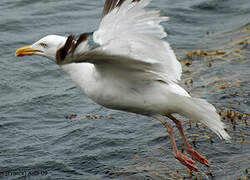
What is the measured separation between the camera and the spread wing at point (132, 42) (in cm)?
455

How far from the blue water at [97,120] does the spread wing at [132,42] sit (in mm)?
1483

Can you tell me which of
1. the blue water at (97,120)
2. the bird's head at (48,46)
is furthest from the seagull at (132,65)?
the blue water at (97,120)

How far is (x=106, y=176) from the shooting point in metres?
6.21

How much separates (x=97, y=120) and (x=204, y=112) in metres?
2.62

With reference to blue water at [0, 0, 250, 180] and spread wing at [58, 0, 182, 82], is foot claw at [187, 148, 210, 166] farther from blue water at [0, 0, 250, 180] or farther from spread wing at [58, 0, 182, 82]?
spread wing at [58, 0, 182, 82]

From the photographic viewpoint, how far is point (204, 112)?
554cm

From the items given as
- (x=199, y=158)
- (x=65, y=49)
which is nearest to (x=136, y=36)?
(x=65, y=49)

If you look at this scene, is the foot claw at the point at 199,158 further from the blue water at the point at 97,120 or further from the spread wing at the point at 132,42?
the spread wing at the point at 132,42

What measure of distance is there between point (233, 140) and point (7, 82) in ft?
16.0

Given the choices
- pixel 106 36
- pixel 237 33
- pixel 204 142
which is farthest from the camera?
pixel 237 33

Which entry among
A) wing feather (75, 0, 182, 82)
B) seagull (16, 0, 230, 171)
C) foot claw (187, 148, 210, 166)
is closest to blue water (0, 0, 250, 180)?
foot claw (187, 148, 210, 166)

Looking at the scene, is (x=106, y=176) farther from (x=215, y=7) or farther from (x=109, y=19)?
(x=215, y=7)

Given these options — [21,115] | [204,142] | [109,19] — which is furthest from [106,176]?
[21,115]

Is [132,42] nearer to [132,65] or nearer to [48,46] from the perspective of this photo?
[132,65]
